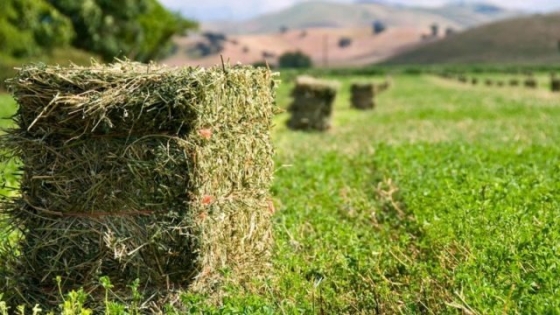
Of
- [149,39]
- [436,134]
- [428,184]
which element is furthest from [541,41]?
[428,184]

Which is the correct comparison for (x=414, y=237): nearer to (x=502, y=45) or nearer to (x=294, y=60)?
(x=502, y=45)

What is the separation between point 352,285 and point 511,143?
1115 cm

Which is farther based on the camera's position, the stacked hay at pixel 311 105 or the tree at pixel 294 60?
the tree at pixel 294 60

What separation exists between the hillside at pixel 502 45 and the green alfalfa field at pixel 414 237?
495 feet

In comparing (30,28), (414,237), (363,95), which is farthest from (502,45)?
(414,237)

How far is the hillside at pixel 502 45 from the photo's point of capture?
168 m

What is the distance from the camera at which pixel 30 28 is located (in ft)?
180

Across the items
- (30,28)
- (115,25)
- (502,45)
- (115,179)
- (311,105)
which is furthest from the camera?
(502,45)

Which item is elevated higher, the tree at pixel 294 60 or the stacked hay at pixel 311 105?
the stacked hay at pixel 311 105

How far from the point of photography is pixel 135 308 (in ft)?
21.3

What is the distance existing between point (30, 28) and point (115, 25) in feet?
46.4

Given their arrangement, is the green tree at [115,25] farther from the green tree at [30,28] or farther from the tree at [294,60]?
the tree at [294,60]

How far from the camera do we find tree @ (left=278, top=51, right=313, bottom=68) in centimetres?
18650

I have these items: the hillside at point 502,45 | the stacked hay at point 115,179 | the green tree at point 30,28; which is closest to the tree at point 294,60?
the hillside at point 502,45
